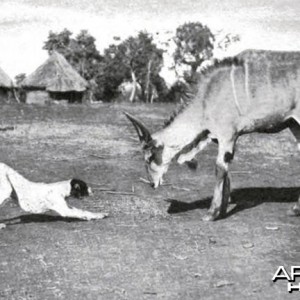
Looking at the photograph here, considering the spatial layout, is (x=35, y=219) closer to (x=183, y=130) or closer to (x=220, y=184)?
(x=183, y=130)

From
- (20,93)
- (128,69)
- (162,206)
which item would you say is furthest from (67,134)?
(128,69)

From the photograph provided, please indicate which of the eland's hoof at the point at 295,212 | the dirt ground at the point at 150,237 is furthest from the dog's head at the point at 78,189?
the eland's hoof at the point at 295,212

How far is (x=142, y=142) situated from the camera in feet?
34.5

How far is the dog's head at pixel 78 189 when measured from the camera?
447 inches

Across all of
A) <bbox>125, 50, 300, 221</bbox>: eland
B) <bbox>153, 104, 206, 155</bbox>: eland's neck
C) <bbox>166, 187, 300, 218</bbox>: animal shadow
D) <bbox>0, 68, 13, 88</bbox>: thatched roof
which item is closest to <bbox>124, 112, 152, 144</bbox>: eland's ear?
<bbox>125, 50, 300, 221</bbox>: eland

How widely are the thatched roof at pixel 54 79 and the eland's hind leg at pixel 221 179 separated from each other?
39.5 metres

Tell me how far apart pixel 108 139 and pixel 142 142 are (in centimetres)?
1052

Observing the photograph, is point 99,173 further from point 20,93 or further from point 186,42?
point 186,42

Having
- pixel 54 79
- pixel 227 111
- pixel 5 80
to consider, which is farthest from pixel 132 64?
pixel 227 111

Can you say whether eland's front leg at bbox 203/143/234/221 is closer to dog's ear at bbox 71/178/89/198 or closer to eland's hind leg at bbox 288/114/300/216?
eland's hind leg at bbox 288/114/300/216

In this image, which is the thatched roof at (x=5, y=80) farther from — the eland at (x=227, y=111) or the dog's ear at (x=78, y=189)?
the eland at (x=227, y=111)

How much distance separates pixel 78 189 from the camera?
11.7 meters

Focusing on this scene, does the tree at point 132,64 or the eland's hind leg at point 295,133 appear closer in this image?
the eland's hind leg at point 295,133

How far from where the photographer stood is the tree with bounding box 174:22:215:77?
80062 millimetres
